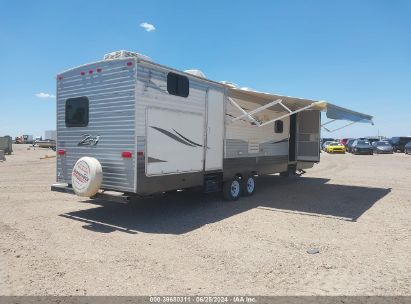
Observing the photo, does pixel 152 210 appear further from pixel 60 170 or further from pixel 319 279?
pixel 319 279

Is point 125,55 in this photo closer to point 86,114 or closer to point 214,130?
point 86,114

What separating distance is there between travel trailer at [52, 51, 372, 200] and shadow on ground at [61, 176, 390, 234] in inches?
26.7

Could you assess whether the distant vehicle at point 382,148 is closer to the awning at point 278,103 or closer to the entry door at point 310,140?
the entry door at point 310,140

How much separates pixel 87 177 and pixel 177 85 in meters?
2.76

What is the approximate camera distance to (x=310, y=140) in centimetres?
1473

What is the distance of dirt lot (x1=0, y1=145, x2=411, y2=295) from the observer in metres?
4.81

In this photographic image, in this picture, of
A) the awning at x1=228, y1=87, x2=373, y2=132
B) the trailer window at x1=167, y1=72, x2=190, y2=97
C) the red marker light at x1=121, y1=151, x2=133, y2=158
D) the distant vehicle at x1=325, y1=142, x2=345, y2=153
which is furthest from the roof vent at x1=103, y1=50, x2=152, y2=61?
the distant vehicle at x1=325, y1=142, x2=345, y2=153

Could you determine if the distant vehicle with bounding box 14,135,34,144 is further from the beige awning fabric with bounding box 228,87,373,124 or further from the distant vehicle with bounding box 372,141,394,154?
the beige awning fabric with bounding box 228,87,373,124

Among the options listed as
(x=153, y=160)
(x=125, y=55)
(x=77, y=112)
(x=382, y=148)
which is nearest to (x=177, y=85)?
(x=125, y=55)

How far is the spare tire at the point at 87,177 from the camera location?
7605 mm

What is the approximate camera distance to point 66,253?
19.5 feet

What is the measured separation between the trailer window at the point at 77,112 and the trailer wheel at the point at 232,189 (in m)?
4.15

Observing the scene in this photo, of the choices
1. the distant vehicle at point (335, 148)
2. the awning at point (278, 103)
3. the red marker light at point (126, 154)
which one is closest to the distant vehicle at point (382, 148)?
the distant vehicle at point (335, 148)

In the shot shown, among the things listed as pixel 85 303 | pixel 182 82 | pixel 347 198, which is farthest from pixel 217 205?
pixel 85 303
